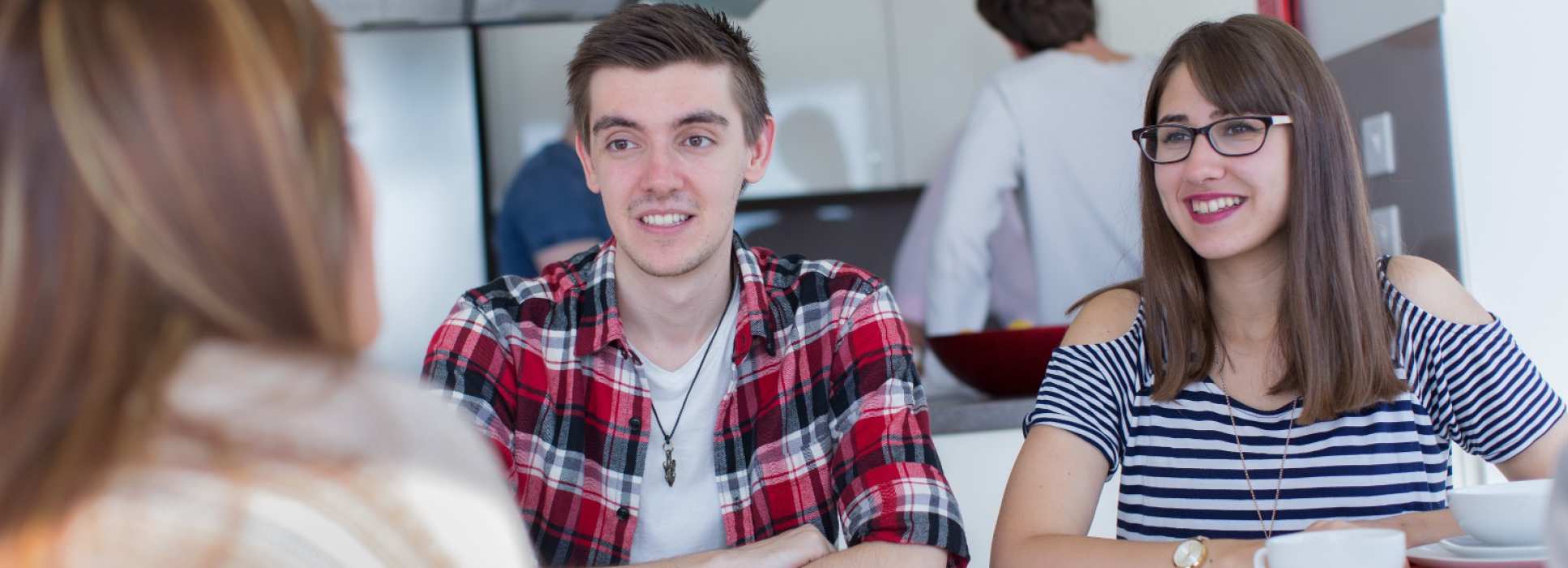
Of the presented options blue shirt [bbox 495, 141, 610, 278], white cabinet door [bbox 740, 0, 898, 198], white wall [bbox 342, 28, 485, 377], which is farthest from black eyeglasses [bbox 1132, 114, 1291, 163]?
white cabinet door [bbox 740, 0, 898, 198]

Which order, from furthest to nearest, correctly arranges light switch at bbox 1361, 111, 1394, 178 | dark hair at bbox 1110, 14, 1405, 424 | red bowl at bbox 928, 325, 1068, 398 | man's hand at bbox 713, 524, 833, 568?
light switch at bbox 1361, 111, 1394, 178, red bowl at bbox 928, 325, 1068, 398, dark hair at bbox 1110, 14, 1405, 424, man's hand at bbox 713, 524, 833, 568

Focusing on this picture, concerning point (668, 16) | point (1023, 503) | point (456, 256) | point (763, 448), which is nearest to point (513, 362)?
point (763, 448)

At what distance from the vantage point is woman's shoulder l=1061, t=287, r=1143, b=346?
156 centimetres

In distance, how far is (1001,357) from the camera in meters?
2.04

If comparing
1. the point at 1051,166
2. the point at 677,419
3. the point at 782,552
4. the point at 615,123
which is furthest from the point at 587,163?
the point at 1051,166

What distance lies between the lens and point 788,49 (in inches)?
155

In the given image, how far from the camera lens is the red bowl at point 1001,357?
2.00 meters

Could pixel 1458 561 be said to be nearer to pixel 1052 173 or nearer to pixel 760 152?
pixel 760 152

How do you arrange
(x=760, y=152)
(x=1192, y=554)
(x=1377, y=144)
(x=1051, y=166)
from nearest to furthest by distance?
(x=1192, y=554) < (x=760, y=152) < (x=1377, y=144) < (x=1051, y=166)

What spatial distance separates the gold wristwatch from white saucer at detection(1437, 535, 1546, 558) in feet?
0.59

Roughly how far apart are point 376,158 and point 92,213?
2985mm

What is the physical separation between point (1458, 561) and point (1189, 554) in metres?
0.23

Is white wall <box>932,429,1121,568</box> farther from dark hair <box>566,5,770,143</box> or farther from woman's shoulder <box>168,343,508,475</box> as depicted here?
woman's shoulder <box>168,343,508,475</box>

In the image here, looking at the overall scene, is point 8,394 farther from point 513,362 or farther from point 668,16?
point 668,16
